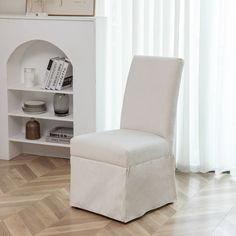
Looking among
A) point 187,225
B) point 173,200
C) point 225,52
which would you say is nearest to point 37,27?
point 225,52

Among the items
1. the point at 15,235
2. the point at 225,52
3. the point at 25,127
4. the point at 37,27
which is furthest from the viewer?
the point at 25,127

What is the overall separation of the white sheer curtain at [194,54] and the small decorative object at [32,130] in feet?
2.57

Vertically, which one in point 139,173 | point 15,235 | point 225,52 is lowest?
point 15,235

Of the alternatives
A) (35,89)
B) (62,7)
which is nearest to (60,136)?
(35,89)

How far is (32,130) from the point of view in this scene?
494cm

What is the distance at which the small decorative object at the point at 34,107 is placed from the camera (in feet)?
16.0

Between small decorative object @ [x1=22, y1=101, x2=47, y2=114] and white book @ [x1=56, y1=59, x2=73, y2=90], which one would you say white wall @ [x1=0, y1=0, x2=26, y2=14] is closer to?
white book @ [x1=56, y1=59, x2=73, y2=90]

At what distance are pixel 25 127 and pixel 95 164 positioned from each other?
1.65 meters

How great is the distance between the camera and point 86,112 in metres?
4.61

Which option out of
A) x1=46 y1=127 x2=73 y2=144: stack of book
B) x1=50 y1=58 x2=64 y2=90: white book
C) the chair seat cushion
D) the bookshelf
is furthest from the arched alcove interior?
the chair seat cushion

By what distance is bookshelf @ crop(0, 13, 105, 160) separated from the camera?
4527mm

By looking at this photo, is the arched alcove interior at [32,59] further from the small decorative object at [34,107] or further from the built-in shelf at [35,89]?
the small decorative object at [34,107]

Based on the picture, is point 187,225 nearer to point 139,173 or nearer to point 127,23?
point 139,173

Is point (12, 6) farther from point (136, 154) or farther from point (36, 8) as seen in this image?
point (136, 154)
